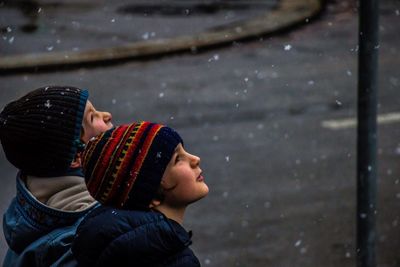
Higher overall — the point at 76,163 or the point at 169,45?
the point at 76,163

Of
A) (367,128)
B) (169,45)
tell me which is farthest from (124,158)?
(169,45)

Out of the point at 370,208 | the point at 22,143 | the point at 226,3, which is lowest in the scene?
the point at 226,3

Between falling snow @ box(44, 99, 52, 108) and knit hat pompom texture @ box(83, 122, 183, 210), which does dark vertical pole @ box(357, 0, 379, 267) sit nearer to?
falling snow @ box(44, 99, 52, 108)

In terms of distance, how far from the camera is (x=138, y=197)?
264 cm

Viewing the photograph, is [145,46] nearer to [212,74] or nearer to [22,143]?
[212,74]

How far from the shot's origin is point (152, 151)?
2.66 meters

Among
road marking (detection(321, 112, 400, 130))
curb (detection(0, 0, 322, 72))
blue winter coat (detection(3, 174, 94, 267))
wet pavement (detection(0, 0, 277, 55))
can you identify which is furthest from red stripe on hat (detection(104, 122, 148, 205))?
wet pavement (detection(0, 0, 277, 55))

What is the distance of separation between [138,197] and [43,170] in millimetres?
552

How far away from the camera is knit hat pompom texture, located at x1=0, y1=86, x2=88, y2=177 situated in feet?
10.00

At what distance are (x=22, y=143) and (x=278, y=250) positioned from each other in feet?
10.9

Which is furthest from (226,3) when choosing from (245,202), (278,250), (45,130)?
(45,130)

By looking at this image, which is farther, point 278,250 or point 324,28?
point 324,28

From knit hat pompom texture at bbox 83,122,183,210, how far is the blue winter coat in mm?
293

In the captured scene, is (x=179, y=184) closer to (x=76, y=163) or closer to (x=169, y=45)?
(x=76, y=163)
